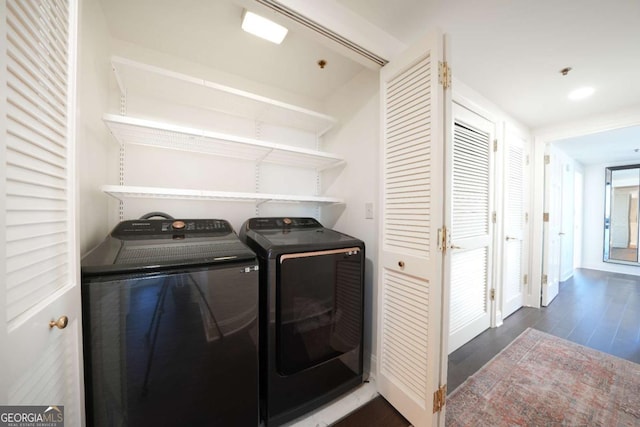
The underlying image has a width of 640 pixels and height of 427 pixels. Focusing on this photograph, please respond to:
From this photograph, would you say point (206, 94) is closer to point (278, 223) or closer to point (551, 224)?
point (278, 223)

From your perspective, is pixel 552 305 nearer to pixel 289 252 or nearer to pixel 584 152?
pixel 584 152

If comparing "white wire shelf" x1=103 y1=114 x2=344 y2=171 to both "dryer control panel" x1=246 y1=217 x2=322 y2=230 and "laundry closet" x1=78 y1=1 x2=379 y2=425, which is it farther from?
"dryer control panel" x1=246 y1=217 x2=322 y2=230

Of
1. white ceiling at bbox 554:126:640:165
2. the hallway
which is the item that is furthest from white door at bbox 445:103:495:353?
white ceiling at bbox 554:126:640:165

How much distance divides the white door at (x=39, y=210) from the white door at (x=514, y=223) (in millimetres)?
3275

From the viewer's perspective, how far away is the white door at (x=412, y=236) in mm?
1154

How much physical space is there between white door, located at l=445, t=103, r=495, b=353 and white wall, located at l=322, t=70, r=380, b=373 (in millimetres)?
736

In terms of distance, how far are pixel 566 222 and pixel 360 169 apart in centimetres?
416

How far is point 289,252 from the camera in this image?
124cm

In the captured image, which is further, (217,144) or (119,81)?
(217,144)

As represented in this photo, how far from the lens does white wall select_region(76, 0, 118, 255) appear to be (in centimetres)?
107

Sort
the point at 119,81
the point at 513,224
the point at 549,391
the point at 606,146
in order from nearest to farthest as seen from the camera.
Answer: the point at 119,81 → the point at 549,391 → the point at 513,224 → the point at 606,146

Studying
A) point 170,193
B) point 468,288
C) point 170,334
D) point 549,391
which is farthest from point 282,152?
point 549,391

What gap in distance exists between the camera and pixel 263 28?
1.34 m

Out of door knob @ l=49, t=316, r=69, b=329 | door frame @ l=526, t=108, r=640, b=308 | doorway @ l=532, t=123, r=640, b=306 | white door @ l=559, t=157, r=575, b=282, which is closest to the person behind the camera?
door knob @ l=49, t=316, r=69, b=329
